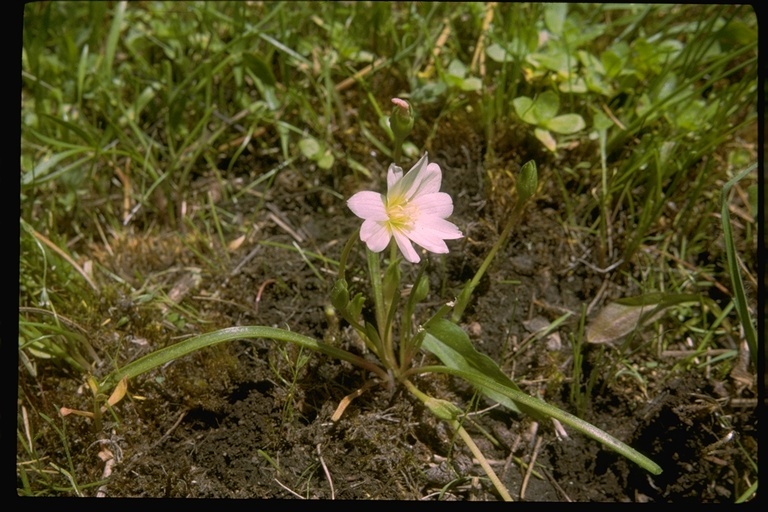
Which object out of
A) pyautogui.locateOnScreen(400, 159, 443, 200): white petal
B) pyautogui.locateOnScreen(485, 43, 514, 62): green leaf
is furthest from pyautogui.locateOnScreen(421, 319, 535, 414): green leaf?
pyautogui.locateOnScreen(485, 43, 514, 62): green leaf

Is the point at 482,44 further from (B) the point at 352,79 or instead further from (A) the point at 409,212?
(A) the point at 409,212

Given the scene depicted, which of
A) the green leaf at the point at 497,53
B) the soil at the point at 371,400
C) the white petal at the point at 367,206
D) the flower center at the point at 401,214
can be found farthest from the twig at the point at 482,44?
the white petal at the point at 367,206

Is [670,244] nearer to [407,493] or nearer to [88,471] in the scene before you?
[407,493]

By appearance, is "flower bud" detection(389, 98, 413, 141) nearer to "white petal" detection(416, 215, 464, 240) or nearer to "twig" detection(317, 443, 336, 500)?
"white petal" detection(416, 215, 464, 240)

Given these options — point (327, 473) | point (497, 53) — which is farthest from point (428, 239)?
point (497, 53)

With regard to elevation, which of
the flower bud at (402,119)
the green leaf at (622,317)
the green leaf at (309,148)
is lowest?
the green leaf at (622,317)

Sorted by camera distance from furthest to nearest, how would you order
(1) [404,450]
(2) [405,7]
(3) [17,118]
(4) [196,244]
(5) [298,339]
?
1. (2) [405,7]
2. (4) [196,244]
3. (3) [17,118]
4. (1) [404,450]
5. (5) [298,339]

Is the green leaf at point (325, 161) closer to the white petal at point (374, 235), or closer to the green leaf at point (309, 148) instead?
the green leaf at point (309, 148)

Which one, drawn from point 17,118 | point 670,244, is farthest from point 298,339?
point 670,244
